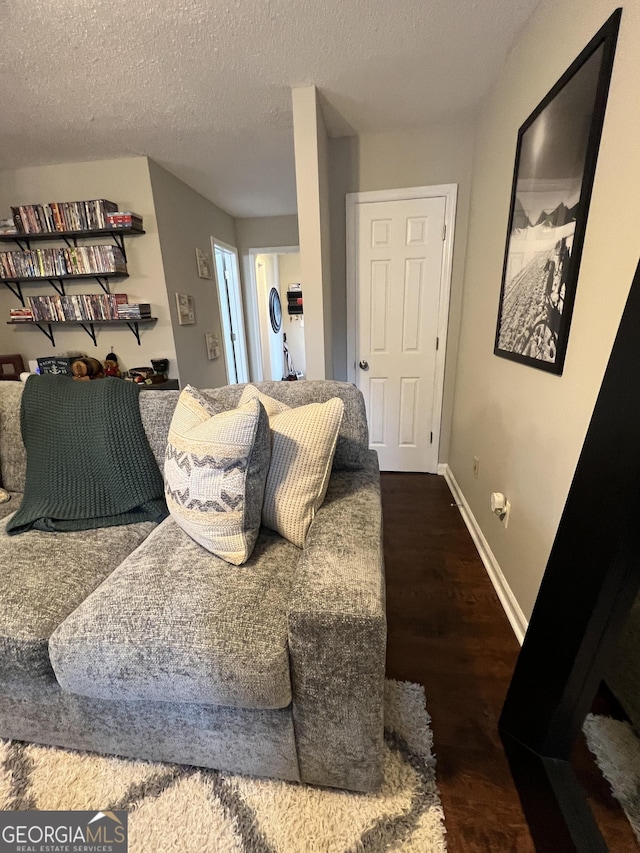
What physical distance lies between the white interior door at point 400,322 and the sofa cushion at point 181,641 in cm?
201

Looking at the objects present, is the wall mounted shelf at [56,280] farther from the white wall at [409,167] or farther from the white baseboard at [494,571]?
the white baseboard at [494,571]

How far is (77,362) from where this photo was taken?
270cm

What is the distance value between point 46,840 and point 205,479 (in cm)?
86

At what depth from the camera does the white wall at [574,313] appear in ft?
3.03

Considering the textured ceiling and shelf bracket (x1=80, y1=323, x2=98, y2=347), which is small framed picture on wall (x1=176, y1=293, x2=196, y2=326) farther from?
the textured ceiling

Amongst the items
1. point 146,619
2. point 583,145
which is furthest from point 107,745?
point 583,145

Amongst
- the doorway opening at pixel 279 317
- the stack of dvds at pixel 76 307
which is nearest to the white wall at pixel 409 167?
the stack of dvds at pixel 76 307

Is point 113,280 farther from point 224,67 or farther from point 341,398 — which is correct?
point 341,398

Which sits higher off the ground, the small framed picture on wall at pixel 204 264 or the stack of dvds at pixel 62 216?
the stack of dvds at pixel 62 216

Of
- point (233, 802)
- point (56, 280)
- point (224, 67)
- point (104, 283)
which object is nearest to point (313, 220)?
point (224, 67)

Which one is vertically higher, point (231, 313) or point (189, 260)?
point (189, 260)

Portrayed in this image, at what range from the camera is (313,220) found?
201 cm

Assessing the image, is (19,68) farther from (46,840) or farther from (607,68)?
(46,840)

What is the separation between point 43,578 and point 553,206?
80.4 inches
